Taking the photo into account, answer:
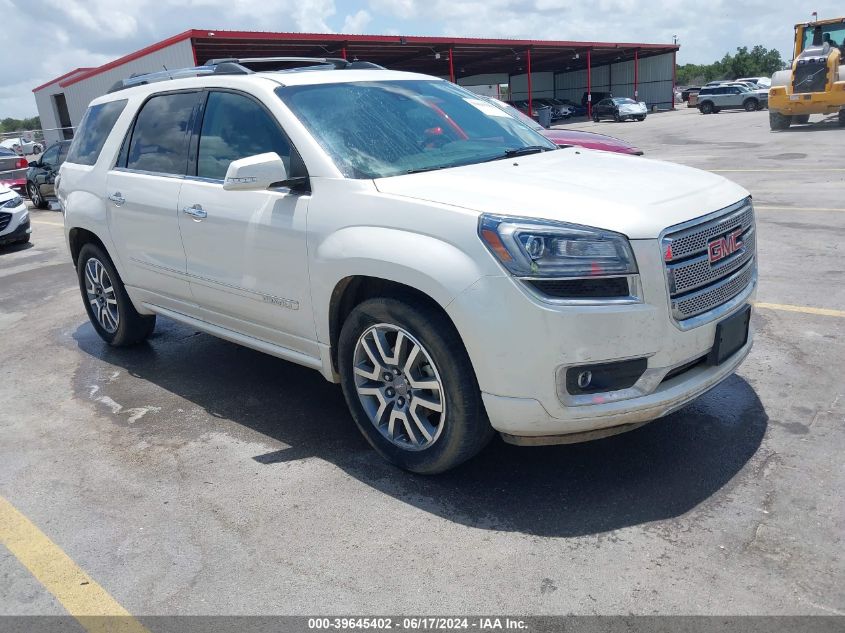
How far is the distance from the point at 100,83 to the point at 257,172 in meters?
33.7

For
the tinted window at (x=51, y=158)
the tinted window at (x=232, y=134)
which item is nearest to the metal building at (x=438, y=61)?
the tinted window at (x=51, y=158)

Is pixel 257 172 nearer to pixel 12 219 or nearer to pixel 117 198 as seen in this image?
pixel 117 198

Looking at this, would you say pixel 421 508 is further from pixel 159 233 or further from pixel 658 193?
pixel 159 233

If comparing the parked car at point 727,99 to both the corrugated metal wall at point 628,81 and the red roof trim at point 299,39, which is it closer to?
the red roof trim at point 299,39

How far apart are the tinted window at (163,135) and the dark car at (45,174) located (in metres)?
13.9

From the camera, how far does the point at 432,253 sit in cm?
319

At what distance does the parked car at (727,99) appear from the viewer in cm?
3994

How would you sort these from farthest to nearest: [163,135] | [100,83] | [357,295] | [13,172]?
1. [100,83]
2. [13,172]
3. [163,135]
4. [357,295]

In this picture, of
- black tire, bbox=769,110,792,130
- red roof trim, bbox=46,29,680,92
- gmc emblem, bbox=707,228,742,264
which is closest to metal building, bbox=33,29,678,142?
red roof trim, bbox=46,29,680,92

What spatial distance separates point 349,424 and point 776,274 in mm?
4311

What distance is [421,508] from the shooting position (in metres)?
3.39

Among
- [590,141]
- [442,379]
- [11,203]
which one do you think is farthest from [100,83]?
[442,379]

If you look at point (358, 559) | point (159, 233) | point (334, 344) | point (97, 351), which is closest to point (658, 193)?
point (334, 344)

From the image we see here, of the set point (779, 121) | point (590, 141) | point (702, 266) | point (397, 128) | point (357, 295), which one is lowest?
point (779, 121)
